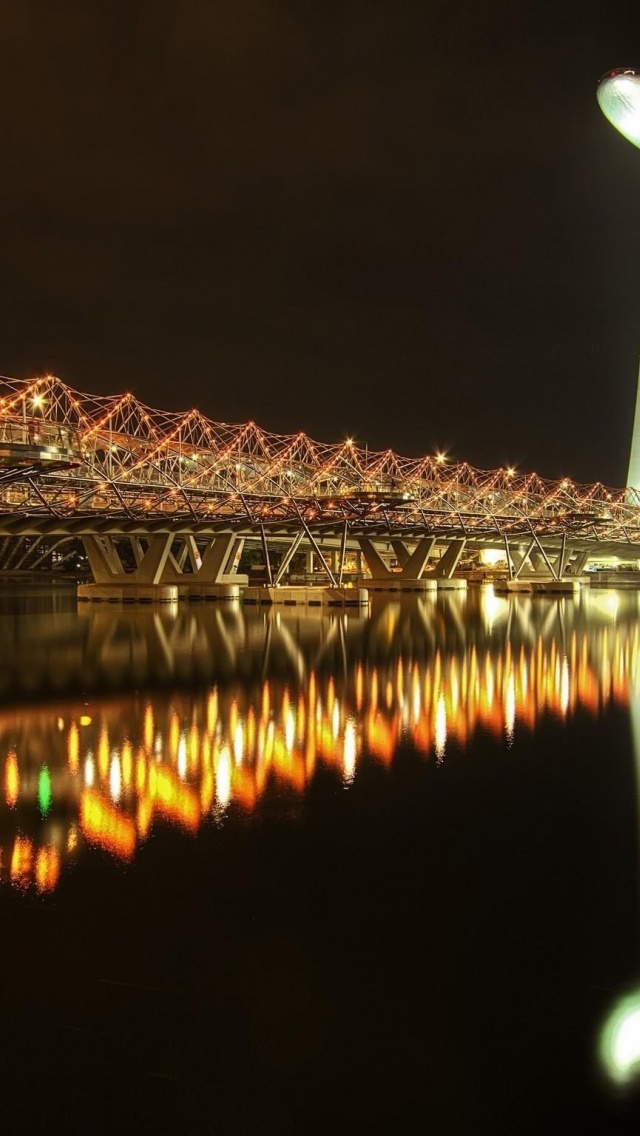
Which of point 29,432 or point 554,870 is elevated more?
point 29,432

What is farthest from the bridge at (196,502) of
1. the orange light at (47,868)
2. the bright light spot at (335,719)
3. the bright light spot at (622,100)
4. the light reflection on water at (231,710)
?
the bright light spot at (622,100)

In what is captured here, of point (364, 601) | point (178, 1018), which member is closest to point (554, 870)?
point (178, 1018)

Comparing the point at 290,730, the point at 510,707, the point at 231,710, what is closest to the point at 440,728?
the point at 290,730

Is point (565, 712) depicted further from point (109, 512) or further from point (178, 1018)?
point (109, 512)

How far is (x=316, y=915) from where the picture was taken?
22.4 ft

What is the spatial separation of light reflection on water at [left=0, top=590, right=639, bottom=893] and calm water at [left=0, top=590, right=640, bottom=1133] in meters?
0.07

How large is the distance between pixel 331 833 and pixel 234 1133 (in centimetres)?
444

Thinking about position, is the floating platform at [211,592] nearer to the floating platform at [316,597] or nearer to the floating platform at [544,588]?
the floating platform at [316,597]

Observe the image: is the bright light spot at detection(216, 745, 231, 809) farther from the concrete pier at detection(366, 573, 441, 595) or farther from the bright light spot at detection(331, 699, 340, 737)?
the concrete pier at detection(366, 573, 441, 595)

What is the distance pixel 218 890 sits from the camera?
7.29 metres

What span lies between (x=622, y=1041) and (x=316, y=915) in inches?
97.1

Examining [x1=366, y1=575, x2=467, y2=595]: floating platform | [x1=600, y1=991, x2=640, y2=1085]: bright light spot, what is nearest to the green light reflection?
[x1=600, y1=991, x2=640, y2=1085]: bright light spot

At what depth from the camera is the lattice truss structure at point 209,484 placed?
4453 cm

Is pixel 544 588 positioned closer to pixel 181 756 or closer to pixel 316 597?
pixel 316 597
